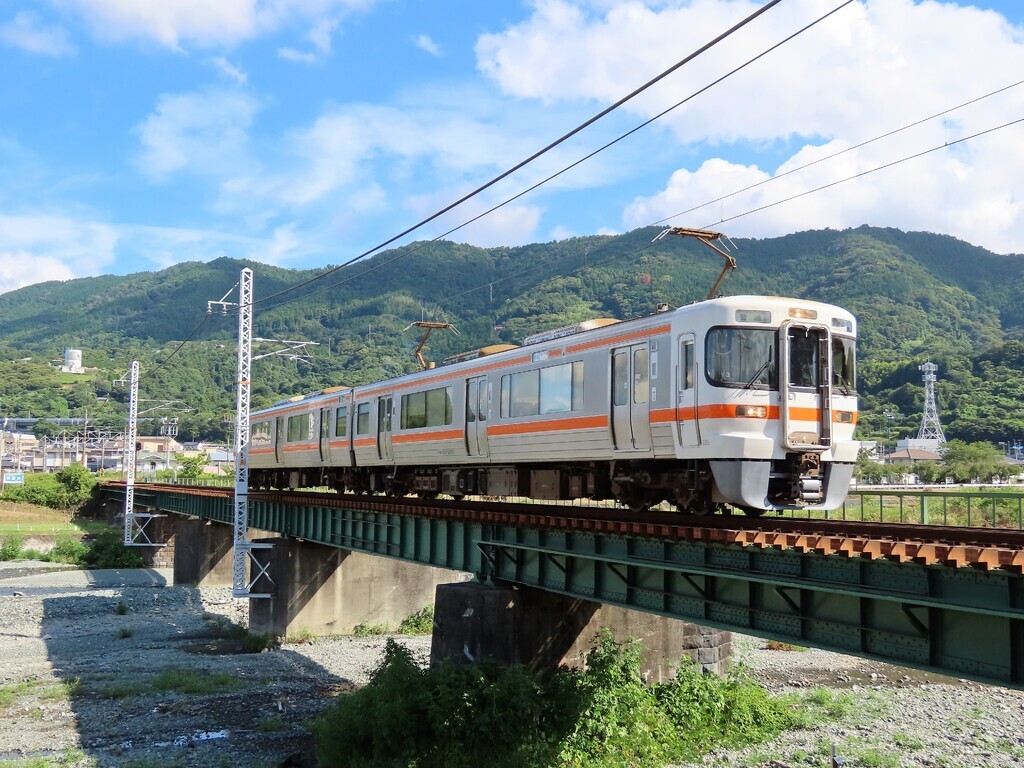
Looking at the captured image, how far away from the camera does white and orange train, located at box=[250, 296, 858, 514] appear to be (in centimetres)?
1394

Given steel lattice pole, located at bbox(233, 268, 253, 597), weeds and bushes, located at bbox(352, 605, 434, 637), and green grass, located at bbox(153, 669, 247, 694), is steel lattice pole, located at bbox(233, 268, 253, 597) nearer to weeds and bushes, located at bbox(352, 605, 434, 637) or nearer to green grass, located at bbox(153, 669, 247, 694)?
green grass, located at bbox(153, 669, 247, 694)

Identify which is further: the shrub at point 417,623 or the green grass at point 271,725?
the shrub at point 417,623

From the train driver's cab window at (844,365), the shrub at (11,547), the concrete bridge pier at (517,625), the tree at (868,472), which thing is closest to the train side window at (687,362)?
the train driver's cab window at (844,365)

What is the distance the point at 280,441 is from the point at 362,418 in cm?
863

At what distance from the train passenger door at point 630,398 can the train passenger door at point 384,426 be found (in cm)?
1034

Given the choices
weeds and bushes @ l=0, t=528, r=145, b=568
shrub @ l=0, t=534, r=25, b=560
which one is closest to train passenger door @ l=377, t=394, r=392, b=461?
weeds and bushes @ l=0, t=528, r=145, b=568

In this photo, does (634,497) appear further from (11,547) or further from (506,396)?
(11,547)

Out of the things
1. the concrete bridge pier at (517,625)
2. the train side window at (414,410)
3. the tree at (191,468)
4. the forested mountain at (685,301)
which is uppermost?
the forested mountain at (685,301)

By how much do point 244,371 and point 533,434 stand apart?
1505 cm

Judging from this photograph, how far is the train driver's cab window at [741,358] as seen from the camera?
14.0 m

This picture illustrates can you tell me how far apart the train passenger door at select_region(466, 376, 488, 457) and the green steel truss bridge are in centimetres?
142

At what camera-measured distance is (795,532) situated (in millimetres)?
13125

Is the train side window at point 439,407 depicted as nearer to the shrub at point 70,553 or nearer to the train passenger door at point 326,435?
the train passenger door at point 326,435

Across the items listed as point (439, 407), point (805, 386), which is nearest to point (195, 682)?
point (439, 407)
